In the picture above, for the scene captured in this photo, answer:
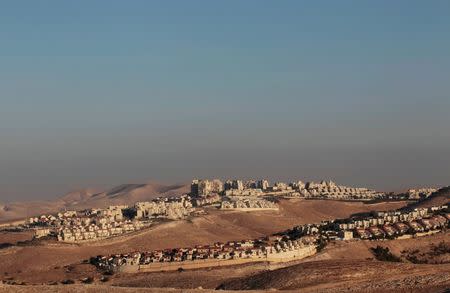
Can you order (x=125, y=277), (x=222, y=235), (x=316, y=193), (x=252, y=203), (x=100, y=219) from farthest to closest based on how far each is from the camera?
1. (x=316, y=193)
2. (x=252, y=203)
3. (x=100, y=219)
4. (x=222, y=235)
5. (x=125, y=277)

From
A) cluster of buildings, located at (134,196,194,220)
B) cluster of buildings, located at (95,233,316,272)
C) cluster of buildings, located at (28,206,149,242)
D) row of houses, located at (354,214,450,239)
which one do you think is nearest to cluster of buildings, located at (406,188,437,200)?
cluster of buildings, located at (134,196,194,220)

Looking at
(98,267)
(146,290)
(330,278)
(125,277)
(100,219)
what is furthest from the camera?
(100,219)

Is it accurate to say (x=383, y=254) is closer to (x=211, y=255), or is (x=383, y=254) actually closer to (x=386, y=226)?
(x=211, y=255)

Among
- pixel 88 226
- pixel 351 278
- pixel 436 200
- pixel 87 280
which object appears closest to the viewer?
pixel 351 278

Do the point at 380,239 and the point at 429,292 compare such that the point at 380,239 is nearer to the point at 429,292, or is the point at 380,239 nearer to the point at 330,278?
the point at 330,278

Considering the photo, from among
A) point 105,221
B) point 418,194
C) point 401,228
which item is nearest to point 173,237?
point 105,221

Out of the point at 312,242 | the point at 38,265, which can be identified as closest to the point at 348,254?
the point at 312,242

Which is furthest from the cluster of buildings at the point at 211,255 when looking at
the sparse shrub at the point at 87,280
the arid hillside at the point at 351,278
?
the arid hillside at the point at 351,278
